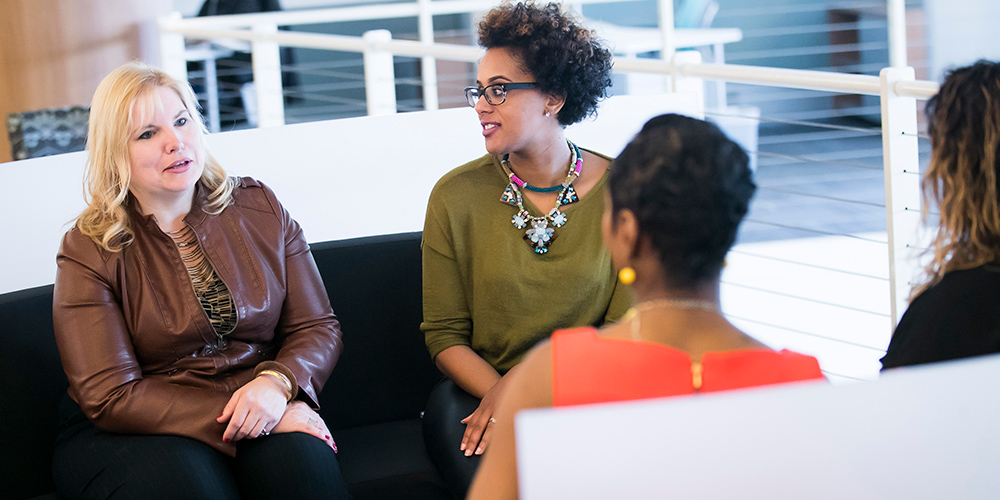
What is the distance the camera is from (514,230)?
1748mm

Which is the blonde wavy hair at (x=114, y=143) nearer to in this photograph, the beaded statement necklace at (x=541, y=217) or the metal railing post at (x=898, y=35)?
the beaded statement necklace at (x=541, y=217)

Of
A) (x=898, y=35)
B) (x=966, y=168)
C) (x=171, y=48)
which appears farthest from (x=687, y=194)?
(x=171, y=48)

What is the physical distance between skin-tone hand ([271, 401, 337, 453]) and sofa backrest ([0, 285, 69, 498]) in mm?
462

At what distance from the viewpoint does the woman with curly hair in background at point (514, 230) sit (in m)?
1.73

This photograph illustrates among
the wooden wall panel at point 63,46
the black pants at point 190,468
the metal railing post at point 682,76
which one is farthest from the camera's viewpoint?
the wooden wall panel at point 63,46

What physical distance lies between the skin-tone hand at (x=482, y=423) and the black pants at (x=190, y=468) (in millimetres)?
235

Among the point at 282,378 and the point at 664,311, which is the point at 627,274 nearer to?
the point at 664,311

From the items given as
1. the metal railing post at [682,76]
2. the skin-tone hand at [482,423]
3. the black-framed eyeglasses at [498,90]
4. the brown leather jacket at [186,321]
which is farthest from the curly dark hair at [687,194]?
the metal railing post at [682,76]

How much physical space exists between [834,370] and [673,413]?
272 cm

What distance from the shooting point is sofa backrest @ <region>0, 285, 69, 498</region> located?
5.32 ft

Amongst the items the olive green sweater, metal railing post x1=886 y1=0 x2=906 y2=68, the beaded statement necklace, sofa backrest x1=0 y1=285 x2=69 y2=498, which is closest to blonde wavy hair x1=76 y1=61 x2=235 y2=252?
sofa backrest x1=0 y1=285 x2=69 y2=498

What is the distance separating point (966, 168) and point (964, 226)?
7 centimetres

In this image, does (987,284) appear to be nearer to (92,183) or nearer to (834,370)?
(92,183)

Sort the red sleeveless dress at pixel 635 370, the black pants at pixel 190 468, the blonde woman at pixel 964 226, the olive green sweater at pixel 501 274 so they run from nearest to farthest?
the red sleeveless dress at pixel 635 370 → the blonde woman at pixel 964 226 → the black pants at pixel 190 468 → the olive green sweater at pixel 501 274
